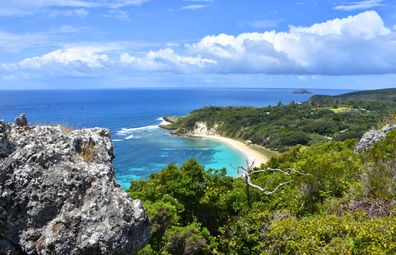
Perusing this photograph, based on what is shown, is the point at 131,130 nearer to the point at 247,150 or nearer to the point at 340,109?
the point at 247,150

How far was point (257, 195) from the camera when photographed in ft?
60.8

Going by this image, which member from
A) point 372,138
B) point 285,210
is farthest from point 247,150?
point 285,210

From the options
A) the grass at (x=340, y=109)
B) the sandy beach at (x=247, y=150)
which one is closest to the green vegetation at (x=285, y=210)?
the sandy beach at (x=247, y=150)

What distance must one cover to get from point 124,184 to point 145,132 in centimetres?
5840

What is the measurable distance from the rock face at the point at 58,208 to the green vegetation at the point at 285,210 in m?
4.82

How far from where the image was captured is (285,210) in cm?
1595

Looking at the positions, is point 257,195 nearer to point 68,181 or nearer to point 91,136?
point 91,136

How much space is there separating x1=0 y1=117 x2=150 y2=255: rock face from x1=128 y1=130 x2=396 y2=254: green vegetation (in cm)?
482

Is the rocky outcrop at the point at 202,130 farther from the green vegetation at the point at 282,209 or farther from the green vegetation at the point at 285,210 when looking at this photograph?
the green vegetation at the point at 285,210

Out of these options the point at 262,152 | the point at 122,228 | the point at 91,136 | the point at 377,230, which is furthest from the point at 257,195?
the point at 262,152

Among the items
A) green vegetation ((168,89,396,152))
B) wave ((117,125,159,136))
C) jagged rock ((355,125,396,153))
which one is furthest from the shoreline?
jagged rock ((355,125,396,153))

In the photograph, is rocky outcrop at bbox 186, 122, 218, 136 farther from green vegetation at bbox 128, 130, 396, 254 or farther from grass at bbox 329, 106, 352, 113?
green vegetation at bbox 128, 130, 396, 254

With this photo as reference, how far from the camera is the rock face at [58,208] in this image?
6.93 m

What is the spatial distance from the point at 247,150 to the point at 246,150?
273 mm
